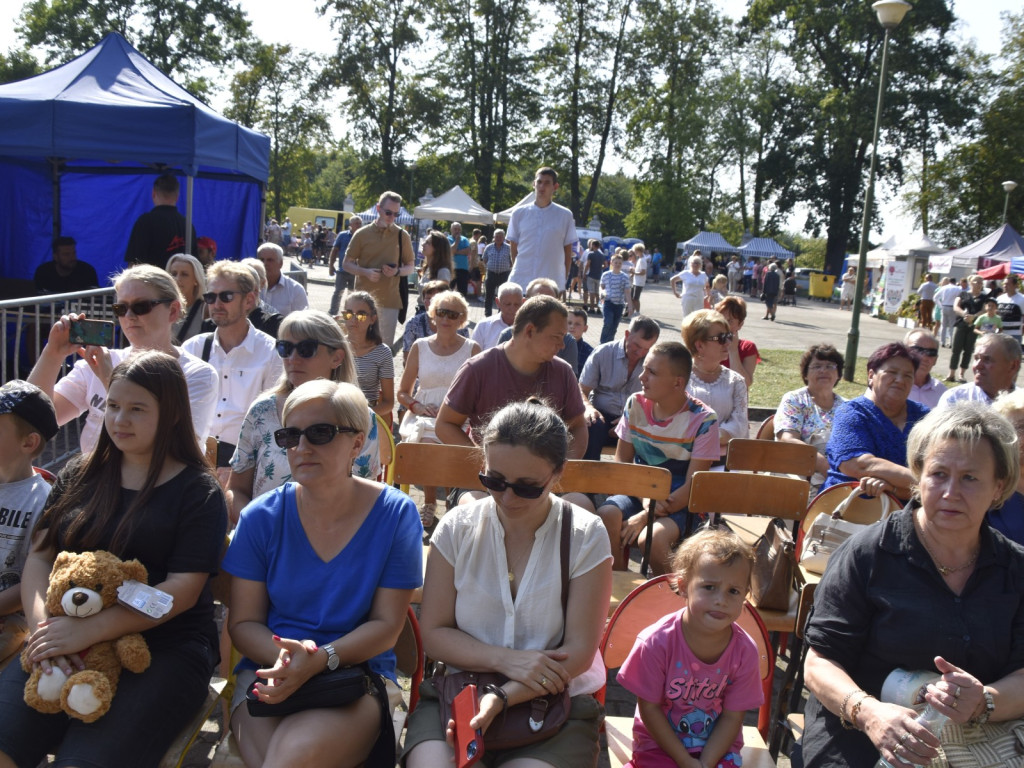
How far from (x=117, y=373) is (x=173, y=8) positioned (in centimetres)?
3421

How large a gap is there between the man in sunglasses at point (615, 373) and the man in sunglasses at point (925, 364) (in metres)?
1.63

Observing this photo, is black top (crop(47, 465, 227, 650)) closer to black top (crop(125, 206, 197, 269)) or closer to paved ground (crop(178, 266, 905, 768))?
black top (crop(125, 206, 197, 269))

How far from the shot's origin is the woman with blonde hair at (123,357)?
360 cm

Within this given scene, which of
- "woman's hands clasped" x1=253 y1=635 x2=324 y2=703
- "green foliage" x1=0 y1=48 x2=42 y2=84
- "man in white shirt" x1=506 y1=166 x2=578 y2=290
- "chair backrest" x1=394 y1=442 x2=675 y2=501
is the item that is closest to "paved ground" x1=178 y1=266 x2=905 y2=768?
"man in white shirt" x1=506 y1=166 x2=578 y2=290

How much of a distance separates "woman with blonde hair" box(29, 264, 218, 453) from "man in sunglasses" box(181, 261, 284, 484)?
0.42m

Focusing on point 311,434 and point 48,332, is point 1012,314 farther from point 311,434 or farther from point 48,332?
point 311,434

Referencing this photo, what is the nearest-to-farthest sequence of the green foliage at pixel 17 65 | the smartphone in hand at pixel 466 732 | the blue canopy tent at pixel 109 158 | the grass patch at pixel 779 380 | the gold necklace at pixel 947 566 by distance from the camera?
the smartphone in hand at pixel 466 732
the gold necklace at pixel 947 566
the blue canopy tent at pixel 109 158
the grass patch at pixel 779 380
the green foliage at pixel 17 65

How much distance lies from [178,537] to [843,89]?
49005 millimetres

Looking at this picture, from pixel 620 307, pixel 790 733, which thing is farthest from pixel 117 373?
pixel 620 307

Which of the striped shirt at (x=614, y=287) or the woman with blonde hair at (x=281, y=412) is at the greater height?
the striped shirt at (x=614, y=287)

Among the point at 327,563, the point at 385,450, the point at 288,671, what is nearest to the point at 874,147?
the point at 385,450

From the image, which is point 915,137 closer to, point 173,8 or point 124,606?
point 173,8

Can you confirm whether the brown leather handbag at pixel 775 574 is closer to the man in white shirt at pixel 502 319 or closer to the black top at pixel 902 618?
the black top at pixel 902 618

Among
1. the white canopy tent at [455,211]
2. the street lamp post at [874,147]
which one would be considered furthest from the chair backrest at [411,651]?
the white canopy tent at [455,211]
